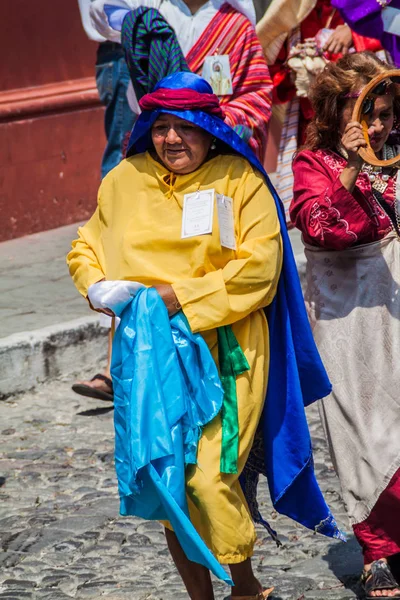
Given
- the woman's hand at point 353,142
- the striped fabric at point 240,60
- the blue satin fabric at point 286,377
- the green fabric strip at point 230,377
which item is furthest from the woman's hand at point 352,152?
the striped fabric at point 240,60

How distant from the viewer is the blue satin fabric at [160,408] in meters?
3.91

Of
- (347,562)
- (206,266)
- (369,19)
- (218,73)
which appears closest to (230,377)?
(206,266)

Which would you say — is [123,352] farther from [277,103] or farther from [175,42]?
[277,103]

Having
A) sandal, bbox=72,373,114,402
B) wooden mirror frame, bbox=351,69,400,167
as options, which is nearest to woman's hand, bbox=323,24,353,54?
sandal, bbox=72,373,114,402

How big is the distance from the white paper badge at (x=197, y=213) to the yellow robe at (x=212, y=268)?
0.02 m

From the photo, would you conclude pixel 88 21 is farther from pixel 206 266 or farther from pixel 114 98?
pixel 206 266

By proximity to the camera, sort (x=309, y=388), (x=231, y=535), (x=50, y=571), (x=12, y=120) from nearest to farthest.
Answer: (x=231, y=535), (x=309, y=388), (x=50, y=571), (x=12, y=120)

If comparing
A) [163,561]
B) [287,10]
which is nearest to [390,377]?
[163,561]

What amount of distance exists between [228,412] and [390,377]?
769mm

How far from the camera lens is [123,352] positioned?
4.06 m

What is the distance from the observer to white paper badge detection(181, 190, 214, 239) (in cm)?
403

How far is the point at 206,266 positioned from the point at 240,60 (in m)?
2.50

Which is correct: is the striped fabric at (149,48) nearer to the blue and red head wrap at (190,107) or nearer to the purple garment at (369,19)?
the purple garment at (369,19)

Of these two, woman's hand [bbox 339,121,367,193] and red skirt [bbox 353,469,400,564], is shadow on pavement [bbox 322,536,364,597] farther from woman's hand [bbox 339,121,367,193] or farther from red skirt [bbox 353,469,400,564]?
woman's hand [bbox 339,121,367,193]
